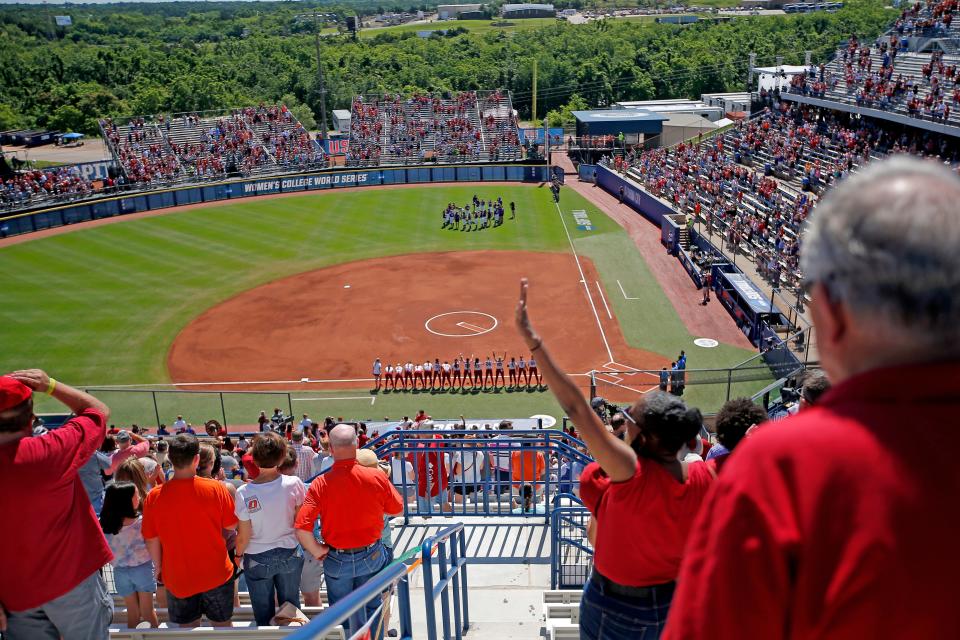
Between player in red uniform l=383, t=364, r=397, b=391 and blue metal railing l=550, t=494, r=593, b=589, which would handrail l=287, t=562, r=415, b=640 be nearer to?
blue metal railing l=550, t=494, r=593, b=589

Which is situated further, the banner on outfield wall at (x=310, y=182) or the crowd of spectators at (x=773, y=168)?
the banner on outfield wall at (x=310, y=182)

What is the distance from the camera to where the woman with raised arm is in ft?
12.5

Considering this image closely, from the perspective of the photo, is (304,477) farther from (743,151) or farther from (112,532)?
(743,151)

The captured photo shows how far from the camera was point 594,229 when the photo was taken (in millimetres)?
42781

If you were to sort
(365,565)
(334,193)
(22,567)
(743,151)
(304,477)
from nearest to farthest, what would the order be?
(22,567), (365,565), (304,477), (743,151), (334,193)

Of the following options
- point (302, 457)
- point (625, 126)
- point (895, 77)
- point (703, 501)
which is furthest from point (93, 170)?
point (703, 501)

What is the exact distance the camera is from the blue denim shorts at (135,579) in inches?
264

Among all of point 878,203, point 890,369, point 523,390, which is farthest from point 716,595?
point 523,390

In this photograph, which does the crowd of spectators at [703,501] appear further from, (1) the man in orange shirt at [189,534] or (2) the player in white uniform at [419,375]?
(2) the player in white uniform at [419,375]

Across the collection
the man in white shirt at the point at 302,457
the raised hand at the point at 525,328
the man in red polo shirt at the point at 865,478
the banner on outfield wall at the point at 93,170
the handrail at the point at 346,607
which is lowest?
the banner on outfield wall at the point at 93,170

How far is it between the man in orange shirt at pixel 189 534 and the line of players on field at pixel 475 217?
124 feet

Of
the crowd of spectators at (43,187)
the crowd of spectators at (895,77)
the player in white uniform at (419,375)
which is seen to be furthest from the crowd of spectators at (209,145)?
the crowd of spectators at (895,77)

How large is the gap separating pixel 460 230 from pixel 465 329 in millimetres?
14856

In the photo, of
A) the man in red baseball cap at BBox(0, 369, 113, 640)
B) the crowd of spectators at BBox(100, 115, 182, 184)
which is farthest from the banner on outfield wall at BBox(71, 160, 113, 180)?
the man in red baseball cap at BBox(0, 369, 113, 640)
